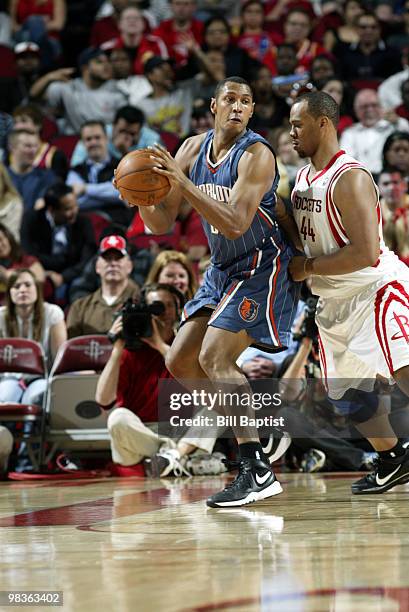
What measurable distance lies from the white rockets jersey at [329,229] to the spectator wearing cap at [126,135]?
5078 mm

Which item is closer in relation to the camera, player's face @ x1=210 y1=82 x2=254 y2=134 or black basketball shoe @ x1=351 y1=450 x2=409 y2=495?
player's face @ x1=210 y1=82 x2=254 y2=134

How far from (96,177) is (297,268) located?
5261 mm

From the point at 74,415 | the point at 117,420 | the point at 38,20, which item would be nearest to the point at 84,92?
the point at 38,20

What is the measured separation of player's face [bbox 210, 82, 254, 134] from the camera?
151 inches

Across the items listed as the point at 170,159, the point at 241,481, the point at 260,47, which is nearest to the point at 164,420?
the point at 241,481

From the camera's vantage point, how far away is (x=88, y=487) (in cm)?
508

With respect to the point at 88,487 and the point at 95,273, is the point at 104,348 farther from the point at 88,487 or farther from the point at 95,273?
the point at 88,487

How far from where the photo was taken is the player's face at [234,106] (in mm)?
3844

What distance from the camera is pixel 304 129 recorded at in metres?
3.97

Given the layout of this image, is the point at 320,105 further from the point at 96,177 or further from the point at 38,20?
the point at 38,20

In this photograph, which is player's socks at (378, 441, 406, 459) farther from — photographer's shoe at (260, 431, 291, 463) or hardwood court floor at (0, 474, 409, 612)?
photographer's shoe at (260, 431, 291, 463)

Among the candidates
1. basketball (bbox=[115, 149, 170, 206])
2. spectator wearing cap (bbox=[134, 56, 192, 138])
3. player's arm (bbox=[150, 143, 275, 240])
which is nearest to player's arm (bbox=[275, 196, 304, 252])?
player's arm (bbox=[150, 143, 275, 240])

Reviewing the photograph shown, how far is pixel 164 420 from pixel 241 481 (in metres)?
2.44

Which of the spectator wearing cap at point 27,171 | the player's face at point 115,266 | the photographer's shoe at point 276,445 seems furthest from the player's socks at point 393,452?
the spectator wearing cap at point 27,171
